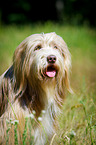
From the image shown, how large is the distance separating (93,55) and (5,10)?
14.9 metres

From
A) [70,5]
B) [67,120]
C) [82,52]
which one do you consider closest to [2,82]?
[67,120]

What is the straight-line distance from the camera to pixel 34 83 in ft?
7.05

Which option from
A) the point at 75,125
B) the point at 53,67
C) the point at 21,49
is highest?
the point at 21,49

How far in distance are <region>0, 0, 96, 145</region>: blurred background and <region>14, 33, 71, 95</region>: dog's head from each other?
424mm

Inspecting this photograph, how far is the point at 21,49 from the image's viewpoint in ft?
7.29

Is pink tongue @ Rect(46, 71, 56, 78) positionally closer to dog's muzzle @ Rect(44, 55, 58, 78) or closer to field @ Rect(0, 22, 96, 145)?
dog's muzzle @ Rect(44, 55, 58, 78)

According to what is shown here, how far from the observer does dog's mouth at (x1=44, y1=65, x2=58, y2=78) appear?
2134 mm

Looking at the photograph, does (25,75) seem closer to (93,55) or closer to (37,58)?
(37,58)

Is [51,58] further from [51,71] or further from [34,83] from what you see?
[34,83]

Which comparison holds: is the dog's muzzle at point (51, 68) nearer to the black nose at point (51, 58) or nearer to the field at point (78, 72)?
the black nose at point (51, 58)

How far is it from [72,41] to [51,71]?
6.62m

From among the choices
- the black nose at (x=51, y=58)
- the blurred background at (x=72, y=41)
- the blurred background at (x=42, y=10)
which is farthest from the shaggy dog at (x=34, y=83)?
the blurred background at (x=42, y=10)

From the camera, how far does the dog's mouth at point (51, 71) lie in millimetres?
2134

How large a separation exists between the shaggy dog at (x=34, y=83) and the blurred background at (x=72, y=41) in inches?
12.8
